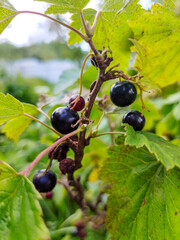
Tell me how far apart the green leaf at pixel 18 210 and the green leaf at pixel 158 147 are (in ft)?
0.90

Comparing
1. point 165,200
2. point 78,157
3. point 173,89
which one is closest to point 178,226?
point 165,200

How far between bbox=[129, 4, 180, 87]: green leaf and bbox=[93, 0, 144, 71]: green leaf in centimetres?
3

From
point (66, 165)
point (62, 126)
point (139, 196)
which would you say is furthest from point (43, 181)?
point (139, 196)

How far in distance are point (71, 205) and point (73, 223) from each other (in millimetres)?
279

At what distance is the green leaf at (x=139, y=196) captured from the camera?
2.26 ft

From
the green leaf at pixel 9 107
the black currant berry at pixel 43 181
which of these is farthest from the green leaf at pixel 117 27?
the black currant berry at pixel 43 181

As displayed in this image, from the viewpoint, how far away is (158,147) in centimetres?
63

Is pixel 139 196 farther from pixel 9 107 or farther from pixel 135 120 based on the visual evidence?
pixel 9 107

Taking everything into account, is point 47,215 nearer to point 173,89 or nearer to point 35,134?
point 35,134

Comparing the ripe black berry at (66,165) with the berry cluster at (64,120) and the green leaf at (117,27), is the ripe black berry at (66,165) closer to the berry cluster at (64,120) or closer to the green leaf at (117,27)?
the berry cluster at (64,120)

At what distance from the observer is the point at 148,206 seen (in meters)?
0.72

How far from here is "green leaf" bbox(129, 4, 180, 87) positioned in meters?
0.82

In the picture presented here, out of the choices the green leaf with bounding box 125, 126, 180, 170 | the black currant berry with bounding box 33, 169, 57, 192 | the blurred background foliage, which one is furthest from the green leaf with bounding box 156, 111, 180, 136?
the black currant berry with bounding box 33, 169, 57, 192

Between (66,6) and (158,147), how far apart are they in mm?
492
